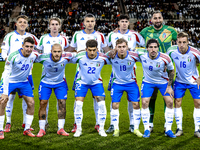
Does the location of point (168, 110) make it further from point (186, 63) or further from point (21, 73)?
point (21, 73)

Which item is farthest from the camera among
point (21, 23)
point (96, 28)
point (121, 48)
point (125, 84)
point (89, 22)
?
point (96, 28)

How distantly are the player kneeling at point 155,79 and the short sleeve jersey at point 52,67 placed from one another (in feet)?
5.60

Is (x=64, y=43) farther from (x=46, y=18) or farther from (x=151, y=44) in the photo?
(x=46, y=18)

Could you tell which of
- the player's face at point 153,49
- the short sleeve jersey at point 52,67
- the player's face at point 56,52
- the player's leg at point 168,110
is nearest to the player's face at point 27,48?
the short sleeve jersey at point 52,67

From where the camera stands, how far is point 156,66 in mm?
5484

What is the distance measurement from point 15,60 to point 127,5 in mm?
32234

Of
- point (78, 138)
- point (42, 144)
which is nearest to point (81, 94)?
point (78, 138)

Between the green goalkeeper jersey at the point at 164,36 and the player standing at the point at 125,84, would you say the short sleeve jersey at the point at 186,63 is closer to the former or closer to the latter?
the green goalkeeper jersey at the point at 164,36

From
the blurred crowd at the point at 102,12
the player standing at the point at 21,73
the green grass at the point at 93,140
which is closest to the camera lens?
the green grass at the point at 93,140

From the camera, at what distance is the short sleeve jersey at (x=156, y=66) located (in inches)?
216

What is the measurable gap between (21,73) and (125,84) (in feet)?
7.62

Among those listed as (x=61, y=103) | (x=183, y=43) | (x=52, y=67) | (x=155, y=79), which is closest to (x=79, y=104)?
(x=61, y=103)

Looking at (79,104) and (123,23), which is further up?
(123,23)

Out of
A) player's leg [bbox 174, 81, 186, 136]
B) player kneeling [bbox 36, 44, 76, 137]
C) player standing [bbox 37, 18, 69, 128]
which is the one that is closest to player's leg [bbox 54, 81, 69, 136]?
player kneeling [bbox 36, 44, 76, 137]
